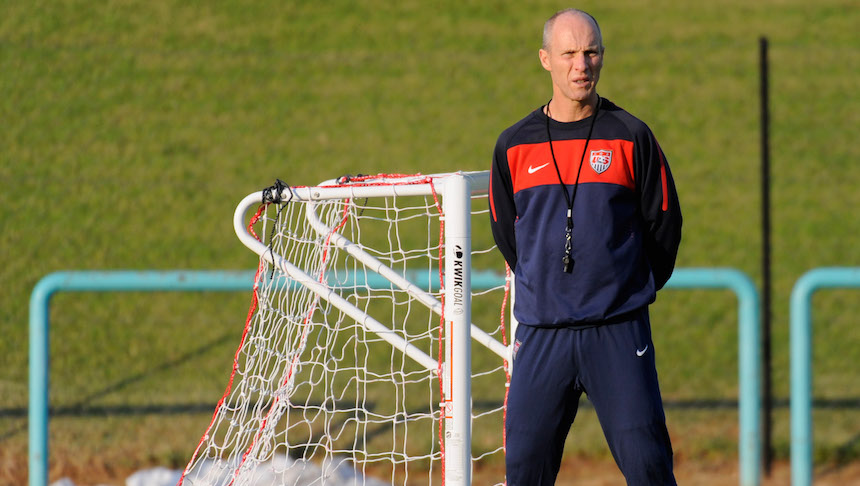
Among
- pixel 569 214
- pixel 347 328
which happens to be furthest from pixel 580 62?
pixel 347 328

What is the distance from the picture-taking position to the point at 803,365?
181 inches

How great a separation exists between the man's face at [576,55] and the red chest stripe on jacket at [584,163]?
15 centimetres

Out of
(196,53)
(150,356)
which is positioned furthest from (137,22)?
(150,356)

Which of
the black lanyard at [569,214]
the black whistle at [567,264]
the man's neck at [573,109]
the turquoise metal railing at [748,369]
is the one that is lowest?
the turquoise metal railing at [748,369]

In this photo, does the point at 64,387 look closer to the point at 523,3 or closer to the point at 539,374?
the point at 539,374

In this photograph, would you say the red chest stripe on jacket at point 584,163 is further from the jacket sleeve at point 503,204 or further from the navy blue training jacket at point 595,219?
the jacket sleeve at point 503,204

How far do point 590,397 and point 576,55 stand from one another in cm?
96

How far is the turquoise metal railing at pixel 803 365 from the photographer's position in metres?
4.57

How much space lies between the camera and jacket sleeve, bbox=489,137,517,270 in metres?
2.91

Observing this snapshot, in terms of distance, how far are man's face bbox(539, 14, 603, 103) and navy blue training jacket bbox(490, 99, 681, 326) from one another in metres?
0.10

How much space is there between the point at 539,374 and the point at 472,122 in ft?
19.3

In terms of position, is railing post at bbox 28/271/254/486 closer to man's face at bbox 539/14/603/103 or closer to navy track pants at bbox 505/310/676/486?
navy track pants at bbox 505/310/676/486

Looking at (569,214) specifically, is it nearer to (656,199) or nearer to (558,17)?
(656,199)

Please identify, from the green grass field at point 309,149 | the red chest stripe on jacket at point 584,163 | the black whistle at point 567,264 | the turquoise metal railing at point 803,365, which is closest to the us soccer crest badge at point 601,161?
the red chest stripe on jacket at point 584,163
